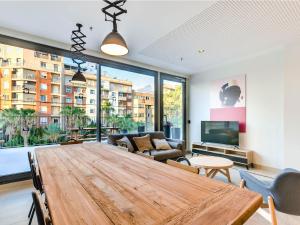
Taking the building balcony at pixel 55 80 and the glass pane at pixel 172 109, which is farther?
the glass pane at pixel 172 109

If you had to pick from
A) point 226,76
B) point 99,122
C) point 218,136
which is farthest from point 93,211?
point 226,76

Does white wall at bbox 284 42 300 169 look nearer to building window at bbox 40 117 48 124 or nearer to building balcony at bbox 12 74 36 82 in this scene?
building window at bbox 40 117 48 124

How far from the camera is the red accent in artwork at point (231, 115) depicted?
450cm

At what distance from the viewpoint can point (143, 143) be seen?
4070 mm

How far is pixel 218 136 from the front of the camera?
4.80m

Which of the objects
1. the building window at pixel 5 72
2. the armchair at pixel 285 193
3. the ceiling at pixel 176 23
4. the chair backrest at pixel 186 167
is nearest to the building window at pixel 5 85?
the building window at pixel 5 72

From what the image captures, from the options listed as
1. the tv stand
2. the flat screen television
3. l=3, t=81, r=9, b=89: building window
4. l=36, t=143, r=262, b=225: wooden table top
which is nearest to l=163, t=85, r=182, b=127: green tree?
the flat screen television

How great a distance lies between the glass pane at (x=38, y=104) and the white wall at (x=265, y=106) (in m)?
4.03

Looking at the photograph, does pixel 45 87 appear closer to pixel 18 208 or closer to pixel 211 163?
pixel 18 208

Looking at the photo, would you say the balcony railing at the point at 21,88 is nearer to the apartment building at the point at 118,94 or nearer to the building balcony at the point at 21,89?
the building balcony at the point at 21,89

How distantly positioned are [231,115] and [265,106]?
865 millimetres

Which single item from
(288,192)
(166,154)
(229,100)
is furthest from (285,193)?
(229,100)

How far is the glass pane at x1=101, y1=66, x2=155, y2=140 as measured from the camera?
4336 millimetres

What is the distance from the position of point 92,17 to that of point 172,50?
1976 millimetres
